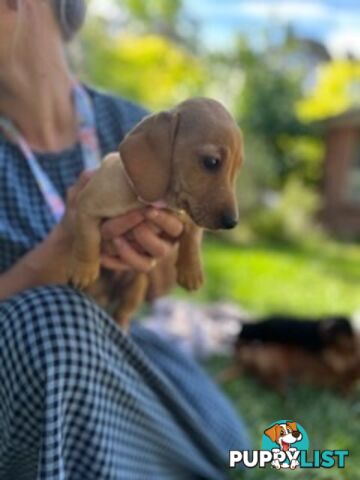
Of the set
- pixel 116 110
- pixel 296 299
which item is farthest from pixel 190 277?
pixel 296 299

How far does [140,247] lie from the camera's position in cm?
108

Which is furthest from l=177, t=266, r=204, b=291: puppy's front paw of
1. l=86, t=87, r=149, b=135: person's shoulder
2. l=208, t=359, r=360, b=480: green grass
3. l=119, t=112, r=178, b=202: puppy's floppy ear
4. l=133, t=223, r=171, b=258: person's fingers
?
l=208, t=359, r=360, b=480: green grass

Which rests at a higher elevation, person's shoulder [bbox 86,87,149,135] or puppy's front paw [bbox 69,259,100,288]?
person's shoulder [bbox 86,87,149,135]

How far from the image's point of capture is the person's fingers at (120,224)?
1.02m

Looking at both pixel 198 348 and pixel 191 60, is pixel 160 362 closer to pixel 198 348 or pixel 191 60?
pixel 198 348

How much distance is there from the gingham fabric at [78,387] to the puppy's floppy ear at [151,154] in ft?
0.74

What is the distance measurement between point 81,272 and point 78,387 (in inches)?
6.3

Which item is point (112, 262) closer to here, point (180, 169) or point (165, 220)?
point (165, 220)

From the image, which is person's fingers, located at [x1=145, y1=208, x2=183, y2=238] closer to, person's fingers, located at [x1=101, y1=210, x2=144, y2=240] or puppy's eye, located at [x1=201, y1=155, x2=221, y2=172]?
person's fingers, located at [x1=101, y1=210, x2=144, y2=240]

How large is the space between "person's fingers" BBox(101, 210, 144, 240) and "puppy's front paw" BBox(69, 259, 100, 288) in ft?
0.16

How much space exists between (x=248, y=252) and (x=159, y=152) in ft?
12.4

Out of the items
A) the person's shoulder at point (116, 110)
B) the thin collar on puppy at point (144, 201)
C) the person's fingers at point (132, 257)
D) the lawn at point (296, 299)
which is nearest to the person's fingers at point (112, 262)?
the person's fingers at point (132, 257)

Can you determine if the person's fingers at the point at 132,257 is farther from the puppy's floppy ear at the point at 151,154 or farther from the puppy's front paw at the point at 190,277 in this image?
the puppy's floppy ear at the point at 151,154

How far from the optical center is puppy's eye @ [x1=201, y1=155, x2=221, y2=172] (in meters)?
0.84
